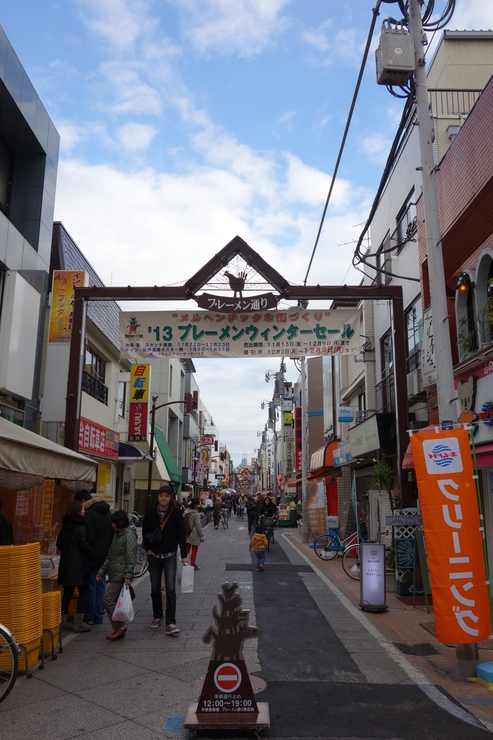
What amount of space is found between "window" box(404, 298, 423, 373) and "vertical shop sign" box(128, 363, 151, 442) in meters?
11.6

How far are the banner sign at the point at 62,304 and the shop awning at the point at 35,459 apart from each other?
19.7 ft

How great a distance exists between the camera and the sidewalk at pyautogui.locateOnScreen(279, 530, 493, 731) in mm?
5579

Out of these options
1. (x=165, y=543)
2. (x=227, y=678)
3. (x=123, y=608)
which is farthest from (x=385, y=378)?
(x=227, y=678)

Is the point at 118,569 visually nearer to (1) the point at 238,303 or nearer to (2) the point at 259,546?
(1) the point at 238,303

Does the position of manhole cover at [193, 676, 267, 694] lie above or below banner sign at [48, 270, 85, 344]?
below

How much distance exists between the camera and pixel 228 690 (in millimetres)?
4703

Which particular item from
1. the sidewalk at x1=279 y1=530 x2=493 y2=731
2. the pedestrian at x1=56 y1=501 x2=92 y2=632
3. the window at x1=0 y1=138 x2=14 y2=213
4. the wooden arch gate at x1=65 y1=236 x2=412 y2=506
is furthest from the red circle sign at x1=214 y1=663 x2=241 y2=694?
the window at x1=0 y1=138 x2=14 y2=213

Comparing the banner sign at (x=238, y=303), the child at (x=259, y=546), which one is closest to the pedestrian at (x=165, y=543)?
the banner sign at (x=238, y=303)

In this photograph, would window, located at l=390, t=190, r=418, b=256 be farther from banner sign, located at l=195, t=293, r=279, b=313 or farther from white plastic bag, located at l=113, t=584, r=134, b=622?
white plastic bag, located at l=113, t=584, r=134, b=622

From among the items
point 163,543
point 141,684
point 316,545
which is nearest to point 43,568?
point 163,543

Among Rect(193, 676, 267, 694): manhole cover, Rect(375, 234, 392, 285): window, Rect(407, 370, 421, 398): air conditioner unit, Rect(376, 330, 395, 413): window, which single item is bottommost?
Rect(193, 676, 267, 694): manhole cover

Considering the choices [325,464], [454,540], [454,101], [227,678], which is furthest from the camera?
[325,464]

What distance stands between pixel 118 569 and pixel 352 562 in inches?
348

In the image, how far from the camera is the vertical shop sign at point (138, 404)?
2384 cm
